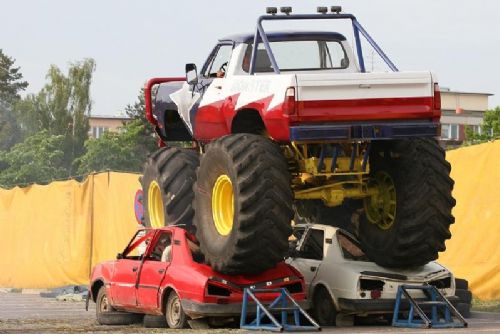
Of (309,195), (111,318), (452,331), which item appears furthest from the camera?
(111,318)

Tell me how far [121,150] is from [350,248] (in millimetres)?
68592

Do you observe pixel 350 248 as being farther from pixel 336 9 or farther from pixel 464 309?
pixel 336 9

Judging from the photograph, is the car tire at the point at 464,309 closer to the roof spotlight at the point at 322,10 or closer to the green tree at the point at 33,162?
the roof spotlight at the point at 322,10

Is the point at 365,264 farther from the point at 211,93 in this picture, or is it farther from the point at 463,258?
the point at 463,258

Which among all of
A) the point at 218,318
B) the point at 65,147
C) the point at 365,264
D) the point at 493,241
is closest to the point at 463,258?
the point at 493,241

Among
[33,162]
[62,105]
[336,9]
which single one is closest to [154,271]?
[336,9]

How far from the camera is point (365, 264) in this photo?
18422mm

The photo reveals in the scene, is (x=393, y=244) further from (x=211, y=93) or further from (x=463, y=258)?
(x=463, y=258)

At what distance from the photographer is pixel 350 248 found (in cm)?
1873

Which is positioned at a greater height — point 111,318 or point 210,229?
point 210,229

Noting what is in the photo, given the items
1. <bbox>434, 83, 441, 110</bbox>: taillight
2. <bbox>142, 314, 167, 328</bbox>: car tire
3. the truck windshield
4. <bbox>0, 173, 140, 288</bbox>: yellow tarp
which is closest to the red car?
<bbox>142, 314, 167, 328</bbox>: car tire

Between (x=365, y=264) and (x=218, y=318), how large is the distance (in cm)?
216

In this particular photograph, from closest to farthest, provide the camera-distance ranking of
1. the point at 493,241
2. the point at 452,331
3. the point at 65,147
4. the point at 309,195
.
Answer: the point at 452,331 < the point at 309,195 < the point at 493,241 < the point at 65,147

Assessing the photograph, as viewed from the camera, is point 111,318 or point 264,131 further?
point 111,318
